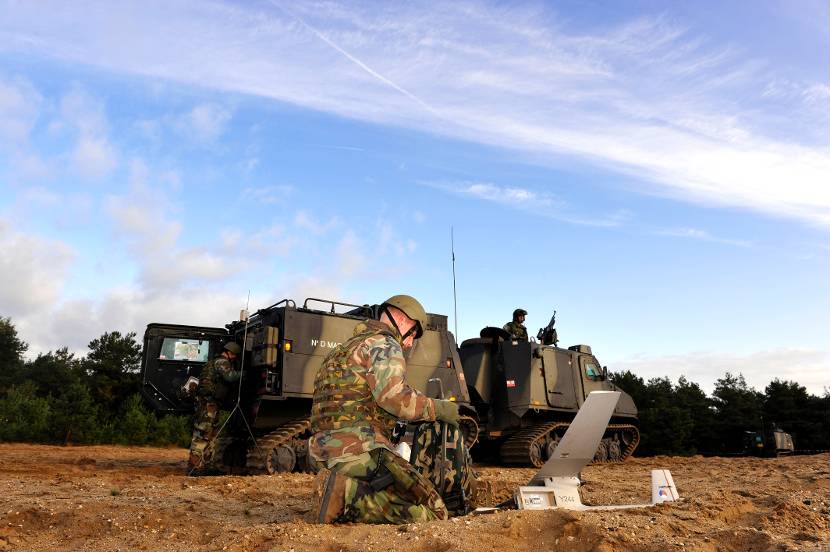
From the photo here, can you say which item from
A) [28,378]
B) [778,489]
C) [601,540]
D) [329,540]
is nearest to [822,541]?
[601,540]

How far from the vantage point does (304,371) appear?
9945 mm

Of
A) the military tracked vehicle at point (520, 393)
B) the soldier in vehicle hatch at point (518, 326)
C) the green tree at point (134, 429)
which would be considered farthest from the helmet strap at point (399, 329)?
the green tree at point (134, 429)

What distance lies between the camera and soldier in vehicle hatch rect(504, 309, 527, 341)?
14852 millimetres

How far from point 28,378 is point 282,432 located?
32206mm

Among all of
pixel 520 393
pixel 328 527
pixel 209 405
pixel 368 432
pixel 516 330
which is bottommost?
pixel 328 527

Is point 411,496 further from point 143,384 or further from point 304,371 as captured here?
point 143,384

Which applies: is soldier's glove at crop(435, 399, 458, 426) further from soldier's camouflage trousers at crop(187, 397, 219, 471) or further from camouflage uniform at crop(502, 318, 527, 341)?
camouflage uniform at crop(502, 318, 527, 341)

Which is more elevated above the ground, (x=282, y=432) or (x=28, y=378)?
(x=28, y=378)

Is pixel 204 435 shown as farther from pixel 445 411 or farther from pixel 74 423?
pixel 74 423

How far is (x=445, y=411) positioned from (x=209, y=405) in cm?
652

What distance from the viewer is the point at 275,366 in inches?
391

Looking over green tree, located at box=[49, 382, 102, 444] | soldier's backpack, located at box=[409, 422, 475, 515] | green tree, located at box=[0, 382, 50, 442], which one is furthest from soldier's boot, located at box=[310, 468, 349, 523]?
green tree, located at box=[0, 382, 50, 442]

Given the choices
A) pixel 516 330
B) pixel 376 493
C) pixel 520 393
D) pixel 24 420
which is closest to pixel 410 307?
pixel 376 493

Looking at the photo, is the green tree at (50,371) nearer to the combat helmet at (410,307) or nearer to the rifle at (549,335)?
the rifle at (549,335)
